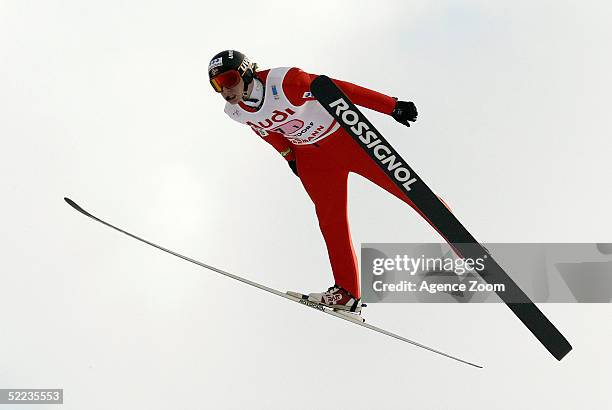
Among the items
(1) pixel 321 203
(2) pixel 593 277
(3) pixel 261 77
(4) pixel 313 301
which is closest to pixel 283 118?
(3) pixel 261 77

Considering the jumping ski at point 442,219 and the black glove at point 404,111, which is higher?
the black glove at point 404,111

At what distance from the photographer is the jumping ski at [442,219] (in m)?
6.11

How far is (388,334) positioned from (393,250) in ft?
2.65

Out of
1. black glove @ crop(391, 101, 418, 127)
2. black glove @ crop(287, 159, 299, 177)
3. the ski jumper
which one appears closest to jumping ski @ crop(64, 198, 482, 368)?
the ski jumper

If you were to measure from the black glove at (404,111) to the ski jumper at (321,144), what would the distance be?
47 millimetres

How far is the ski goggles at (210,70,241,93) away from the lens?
6.03m

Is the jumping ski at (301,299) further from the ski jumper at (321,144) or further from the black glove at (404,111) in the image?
the black glove at (404,111)

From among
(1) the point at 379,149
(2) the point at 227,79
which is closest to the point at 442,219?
(1) the point at 379,149

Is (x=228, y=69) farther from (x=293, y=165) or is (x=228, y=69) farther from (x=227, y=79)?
(x=293, y=165)

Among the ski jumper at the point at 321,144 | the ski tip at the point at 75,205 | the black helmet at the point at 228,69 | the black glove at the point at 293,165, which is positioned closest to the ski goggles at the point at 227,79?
the black helmet at the point at 228,69

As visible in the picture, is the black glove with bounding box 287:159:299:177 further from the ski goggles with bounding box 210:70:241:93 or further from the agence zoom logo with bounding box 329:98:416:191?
the ski goggles with bounding box 210:70:241:93

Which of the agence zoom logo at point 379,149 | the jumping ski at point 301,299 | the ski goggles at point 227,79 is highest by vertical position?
the ski goggles at point 227,79

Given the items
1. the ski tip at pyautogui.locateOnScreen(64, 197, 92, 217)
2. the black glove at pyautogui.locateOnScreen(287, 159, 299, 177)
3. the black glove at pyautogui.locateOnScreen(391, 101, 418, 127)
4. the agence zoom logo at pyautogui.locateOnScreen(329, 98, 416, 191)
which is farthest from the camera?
the ski tip at pyautogui.locateOnScreen(64, 197, 92, 217)

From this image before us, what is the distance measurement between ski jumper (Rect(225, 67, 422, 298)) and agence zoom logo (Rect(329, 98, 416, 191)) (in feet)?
0.50
